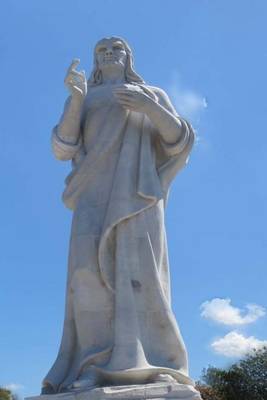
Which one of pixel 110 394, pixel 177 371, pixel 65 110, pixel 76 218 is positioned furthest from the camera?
pixel 65 110

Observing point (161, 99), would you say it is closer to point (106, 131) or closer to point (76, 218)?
point (106, 131)

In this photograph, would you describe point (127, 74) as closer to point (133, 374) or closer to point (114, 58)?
point (114, 58)

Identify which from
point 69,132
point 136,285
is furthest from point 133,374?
point 69,132

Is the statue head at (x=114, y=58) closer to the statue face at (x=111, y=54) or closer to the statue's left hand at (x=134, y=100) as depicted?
the statue face at (x=111, y=54)

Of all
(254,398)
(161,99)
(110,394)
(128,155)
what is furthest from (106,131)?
(254,398)

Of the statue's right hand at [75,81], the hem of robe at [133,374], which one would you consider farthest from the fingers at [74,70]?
the hem of robe at [133,374]

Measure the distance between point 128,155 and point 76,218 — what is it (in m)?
1.61

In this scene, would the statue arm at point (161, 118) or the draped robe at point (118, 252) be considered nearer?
the draped robe at point (118, 252)

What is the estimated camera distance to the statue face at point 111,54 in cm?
1259

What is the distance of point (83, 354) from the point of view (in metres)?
10.3

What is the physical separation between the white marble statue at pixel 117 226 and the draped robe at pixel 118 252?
0.06ft

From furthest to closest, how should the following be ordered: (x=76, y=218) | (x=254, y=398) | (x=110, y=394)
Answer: (x=254, y=398) < (x=76, y=218) < (x=110, y=394)

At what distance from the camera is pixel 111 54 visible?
1260cm

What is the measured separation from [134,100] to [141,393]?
5439 mm
